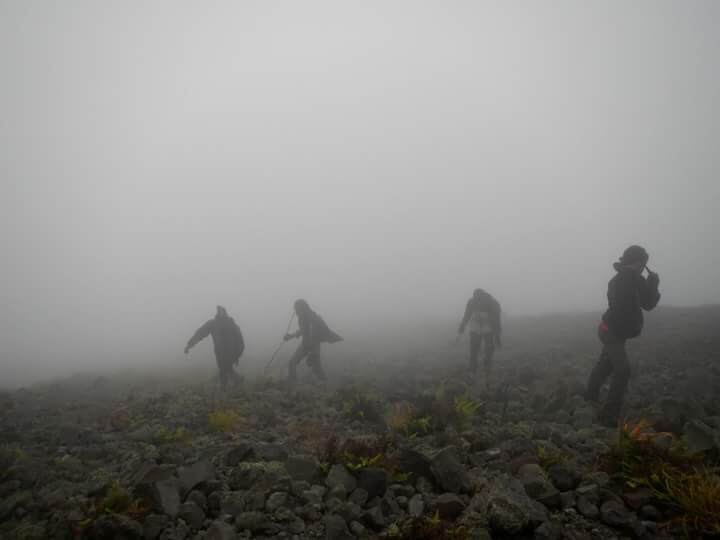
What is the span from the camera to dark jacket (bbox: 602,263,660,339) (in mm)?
8414

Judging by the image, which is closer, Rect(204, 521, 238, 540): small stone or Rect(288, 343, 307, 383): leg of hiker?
Rect(204, 521, 238, 540): small stone

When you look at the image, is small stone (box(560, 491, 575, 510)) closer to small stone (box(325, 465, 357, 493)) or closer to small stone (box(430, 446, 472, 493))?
small stone (box(430, 446, 472, 493))

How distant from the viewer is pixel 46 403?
1315 centimetres

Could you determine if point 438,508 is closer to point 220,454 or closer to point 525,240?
point 220,454

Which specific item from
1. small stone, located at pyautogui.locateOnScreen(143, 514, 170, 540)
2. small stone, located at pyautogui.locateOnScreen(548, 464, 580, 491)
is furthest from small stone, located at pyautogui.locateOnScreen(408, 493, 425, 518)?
small stone, located at pyautogui.locateOnScreen(143, 514, 170, 540)

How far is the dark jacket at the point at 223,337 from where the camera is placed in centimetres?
1442

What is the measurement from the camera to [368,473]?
520cm

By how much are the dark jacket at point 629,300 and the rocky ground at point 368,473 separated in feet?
5.47

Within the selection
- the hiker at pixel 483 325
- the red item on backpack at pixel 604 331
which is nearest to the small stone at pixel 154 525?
the red item on backpack at pixel 604 331

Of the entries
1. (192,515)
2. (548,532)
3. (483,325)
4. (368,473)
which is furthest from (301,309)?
(548,532)

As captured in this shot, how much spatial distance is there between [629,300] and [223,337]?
12.0 metres

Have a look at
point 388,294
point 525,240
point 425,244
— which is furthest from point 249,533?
point 525,240

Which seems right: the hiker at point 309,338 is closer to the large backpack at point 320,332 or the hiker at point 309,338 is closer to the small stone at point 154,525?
the large backpack at point 320,332

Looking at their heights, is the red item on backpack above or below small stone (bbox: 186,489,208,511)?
above
